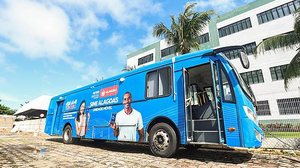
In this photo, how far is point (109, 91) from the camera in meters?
8.37

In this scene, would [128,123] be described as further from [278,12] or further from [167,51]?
[167,51]

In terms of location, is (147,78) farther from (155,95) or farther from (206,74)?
(206,74)

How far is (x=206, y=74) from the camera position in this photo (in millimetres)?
6629

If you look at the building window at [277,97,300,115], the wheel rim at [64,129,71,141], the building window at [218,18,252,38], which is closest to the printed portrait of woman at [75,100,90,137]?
the wheel rim at [64,129,71,141]

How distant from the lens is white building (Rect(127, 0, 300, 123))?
1967 cm

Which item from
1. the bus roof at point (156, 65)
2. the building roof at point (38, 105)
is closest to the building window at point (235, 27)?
the bus roof at point (156, 65)

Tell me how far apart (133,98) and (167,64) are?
74.4 inches

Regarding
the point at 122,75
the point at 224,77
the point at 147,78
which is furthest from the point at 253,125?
the point at 122,75

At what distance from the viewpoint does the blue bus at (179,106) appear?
4832 mm

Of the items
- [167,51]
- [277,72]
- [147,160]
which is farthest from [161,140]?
[167,51]

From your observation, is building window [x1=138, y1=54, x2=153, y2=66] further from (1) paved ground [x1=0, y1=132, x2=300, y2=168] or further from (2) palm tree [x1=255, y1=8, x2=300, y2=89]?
(1) paved ground [x1=0, y1=132, x2=300, y2=168]

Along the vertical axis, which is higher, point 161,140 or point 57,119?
point 57,119

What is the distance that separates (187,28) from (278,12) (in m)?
→ 14.3

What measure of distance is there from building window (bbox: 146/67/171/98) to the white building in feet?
52.5
